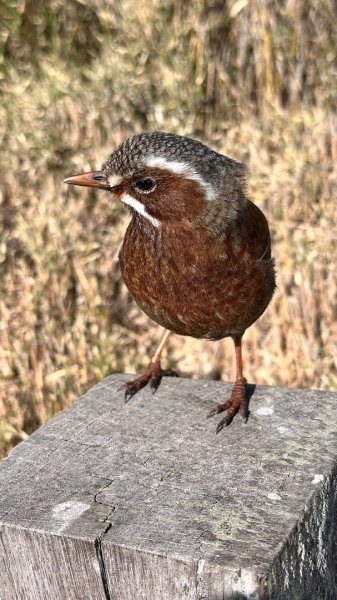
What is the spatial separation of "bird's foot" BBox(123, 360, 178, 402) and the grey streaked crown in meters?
0.90

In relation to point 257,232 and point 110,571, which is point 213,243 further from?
point 110,571

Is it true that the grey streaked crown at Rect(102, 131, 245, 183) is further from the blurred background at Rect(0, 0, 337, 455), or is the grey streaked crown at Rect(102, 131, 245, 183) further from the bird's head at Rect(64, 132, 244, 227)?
the blurred background at Rect(0, 0, 337, 455)

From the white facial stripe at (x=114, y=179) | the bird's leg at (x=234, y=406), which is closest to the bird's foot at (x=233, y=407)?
the bird's leg at (x=234, y=406)

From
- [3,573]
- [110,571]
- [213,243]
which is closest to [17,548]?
[3,573]

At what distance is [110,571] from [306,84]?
220 inches

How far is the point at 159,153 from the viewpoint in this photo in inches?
131

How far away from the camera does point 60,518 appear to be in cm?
268

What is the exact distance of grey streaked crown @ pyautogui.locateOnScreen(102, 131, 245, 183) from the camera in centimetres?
333

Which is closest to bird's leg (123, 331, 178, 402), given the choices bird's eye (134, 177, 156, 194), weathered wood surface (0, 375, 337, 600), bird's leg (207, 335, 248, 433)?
weathered wood surface (0, 375, 337, 600)

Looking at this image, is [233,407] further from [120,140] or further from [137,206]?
[120,140]

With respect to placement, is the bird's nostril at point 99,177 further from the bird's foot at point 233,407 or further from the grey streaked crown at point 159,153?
the bird's foot at point 233,407

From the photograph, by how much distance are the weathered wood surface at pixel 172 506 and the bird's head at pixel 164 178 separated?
0.79m

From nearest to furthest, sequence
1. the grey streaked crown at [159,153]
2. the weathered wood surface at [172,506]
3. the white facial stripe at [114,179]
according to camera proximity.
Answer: the weathered wood surface at [172,506]
the grey streaked crown at [159,153]
the white facial stripe at [114,179]

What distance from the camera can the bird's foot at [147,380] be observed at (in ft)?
12.1
